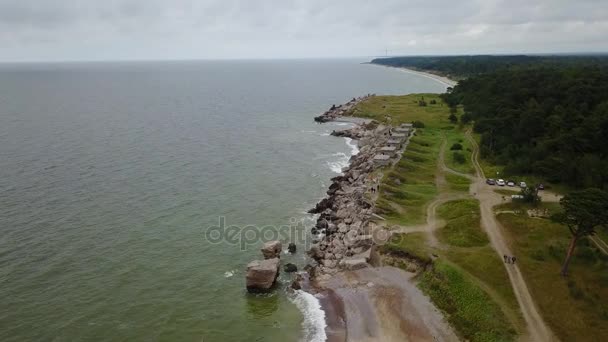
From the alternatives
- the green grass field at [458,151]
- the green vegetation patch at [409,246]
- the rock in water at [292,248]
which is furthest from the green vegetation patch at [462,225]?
the green grass field at [458,151]

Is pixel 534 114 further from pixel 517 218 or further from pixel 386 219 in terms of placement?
pixel 386 219

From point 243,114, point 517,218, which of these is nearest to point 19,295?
point 517,218

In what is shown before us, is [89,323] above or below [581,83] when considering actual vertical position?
below

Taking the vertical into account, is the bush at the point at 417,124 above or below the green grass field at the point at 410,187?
above

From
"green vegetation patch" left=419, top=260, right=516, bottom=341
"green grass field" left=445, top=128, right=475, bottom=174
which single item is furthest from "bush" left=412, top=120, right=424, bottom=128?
"green vegetation patch" left=419, top=260, right=516, bottom=341

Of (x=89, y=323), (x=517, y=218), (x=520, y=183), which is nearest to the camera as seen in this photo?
(x=89, y=323)

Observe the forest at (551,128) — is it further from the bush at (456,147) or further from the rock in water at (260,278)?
the rock in water at (260,278)
